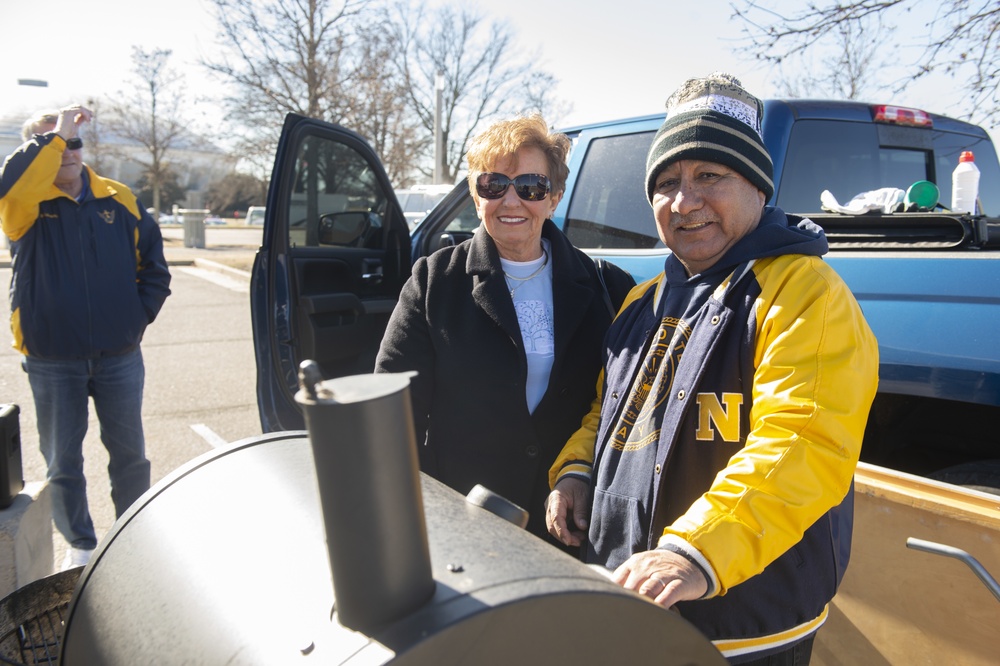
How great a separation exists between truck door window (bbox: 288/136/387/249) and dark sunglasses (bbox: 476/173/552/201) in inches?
62.7

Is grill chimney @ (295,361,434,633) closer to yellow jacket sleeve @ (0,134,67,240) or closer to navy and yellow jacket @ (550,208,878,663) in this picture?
navy and yellow jacket @ (550,208,878,663)

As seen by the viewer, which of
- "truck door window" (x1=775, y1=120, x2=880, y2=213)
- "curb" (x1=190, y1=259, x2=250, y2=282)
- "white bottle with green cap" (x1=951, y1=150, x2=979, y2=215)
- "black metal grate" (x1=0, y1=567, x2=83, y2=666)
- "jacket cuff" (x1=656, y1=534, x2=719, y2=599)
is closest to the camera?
"jacket cuff" (x1=656, y1=534, x2=719, y2=599)

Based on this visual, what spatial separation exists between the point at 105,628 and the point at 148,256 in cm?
302

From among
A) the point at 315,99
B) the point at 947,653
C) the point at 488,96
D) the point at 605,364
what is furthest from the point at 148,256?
the point at 488,96

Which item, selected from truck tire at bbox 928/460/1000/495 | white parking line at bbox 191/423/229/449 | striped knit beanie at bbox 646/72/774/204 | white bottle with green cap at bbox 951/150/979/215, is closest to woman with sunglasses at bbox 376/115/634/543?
striped knit beanie at bbox 646/72/774/204

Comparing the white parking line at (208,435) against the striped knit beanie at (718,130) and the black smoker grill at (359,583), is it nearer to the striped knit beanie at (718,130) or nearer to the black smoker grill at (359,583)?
the black smoker grill at (359,583)

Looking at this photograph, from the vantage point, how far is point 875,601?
7.18 ft

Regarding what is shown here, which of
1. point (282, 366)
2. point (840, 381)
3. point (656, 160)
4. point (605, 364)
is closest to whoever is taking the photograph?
point (840, 381)

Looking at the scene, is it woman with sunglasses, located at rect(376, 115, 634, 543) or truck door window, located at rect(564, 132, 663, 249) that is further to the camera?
truck door window, located at rect(564, 132, 663, 249)

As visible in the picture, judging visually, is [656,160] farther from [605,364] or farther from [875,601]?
[875,601]

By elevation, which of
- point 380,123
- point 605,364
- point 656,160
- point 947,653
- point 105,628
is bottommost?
point 947,653

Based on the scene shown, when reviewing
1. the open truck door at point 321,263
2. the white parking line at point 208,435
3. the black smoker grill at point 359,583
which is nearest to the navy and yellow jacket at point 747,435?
the black smoker grill at point 359,583

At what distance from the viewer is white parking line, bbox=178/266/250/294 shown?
15.0m

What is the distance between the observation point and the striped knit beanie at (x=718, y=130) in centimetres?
159
